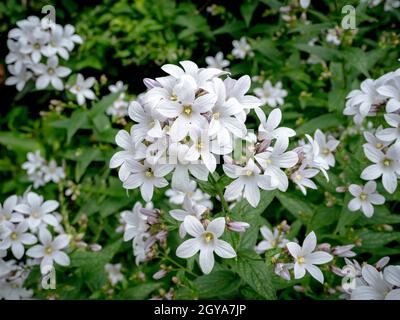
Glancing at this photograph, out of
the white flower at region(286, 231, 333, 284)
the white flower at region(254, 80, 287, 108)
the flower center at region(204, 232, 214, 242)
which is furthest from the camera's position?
the white flower at region(254, 80, 287, 108)

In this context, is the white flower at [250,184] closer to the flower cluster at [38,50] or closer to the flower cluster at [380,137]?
the flower cluster at [380,137]

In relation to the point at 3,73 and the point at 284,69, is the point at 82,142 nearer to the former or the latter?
the point at 3,73

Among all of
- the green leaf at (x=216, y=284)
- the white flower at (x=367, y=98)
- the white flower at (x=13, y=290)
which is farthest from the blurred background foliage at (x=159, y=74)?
the white flower at (x=367, y=98)

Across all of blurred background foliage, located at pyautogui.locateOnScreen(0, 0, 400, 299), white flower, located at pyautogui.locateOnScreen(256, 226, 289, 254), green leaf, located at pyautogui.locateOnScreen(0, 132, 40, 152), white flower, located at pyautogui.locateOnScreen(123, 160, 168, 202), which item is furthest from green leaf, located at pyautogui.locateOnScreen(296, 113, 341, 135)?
green leaf, located at pyautogui.locateOnScreen(0, 132, 40, 152)

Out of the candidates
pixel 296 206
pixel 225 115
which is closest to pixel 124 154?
pixel 225 115

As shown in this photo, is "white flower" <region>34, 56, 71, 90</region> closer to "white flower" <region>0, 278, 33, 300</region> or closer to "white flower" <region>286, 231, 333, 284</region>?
"white flower" <region>0, 278, 33, 300</region>

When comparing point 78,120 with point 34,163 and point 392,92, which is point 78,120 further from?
point 392,92
